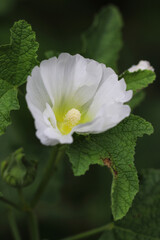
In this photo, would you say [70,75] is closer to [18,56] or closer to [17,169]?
[18,56]

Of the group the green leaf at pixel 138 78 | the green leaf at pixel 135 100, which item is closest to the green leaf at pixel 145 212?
the green leaf at pixel 135 100

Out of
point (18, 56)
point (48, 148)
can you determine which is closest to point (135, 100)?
point (48, 148)

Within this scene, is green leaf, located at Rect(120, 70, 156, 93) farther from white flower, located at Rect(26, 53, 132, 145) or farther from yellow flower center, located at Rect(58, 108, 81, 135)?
yellow flower center, located at Rect(58, 108, 81, 135)

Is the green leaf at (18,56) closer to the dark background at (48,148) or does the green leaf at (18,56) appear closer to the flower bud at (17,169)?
the flower bud at (17,169)

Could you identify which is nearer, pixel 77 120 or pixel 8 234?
pixel 77 120

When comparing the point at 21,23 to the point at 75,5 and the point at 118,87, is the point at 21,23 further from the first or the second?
the point at 75,5

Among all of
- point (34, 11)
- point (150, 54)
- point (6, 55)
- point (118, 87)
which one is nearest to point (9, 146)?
point (6, 55)
